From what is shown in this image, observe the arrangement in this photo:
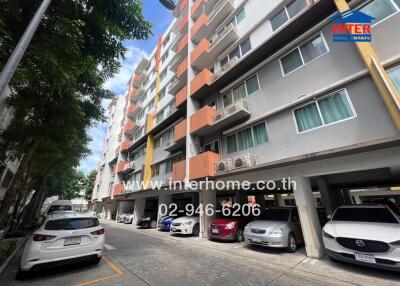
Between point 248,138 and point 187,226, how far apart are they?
6994mm

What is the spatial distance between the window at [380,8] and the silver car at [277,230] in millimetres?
8319

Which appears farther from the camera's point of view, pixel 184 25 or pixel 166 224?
pixel 184 25

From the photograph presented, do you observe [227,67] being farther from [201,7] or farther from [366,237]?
[366,237]

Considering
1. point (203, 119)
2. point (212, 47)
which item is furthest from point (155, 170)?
point (212, 47)

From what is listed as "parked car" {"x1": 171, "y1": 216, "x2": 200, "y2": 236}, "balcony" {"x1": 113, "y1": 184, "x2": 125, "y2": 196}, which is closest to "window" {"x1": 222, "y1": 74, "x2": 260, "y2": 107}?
"parked car" {"x1": 171, "y1": 216, "x2": 200, "y2": 236}

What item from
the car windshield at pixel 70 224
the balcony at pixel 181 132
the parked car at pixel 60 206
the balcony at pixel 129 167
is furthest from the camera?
the balcony at pixel 129 167

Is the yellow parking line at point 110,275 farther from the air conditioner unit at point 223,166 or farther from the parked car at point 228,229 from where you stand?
the air conditioner unit at point 223,166

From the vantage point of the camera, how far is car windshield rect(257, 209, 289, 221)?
8750 mm

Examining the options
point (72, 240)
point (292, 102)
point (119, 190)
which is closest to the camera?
point (72, 240)

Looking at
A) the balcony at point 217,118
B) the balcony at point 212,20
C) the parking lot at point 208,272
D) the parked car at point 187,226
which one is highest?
the balcony at point 212,20

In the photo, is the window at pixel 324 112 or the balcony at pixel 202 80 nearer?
the window at pixel 324 112

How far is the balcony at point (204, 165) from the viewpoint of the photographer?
36.9 ft

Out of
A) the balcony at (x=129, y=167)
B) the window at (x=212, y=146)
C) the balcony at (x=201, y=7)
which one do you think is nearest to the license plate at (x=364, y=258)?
the window at (x=212, y=146)

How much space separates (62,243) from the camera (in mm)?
5324
